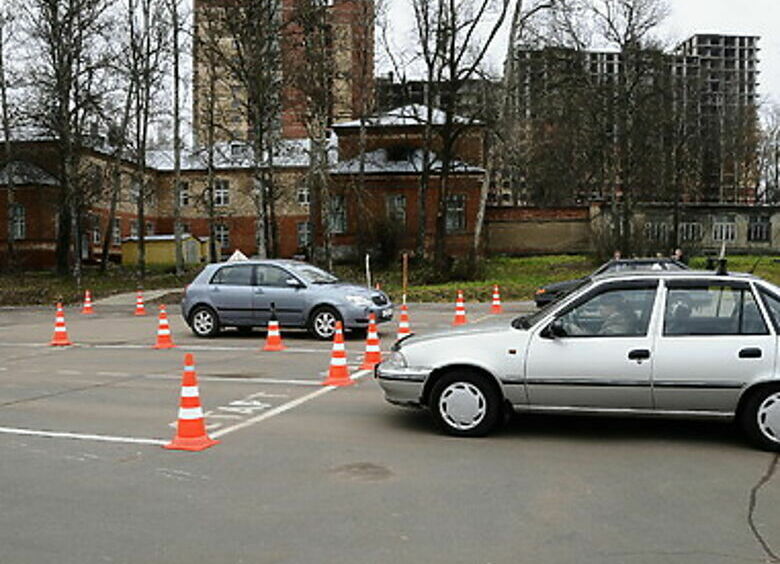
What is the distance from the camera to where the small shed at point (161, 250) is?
166ft

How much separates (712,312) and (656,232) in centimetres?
3591

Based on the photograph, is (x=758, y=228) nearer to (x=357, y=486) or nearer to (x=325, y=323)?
(x=325, y=323)

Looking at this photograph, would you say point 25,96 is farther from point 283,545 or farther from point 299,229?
point 283,545

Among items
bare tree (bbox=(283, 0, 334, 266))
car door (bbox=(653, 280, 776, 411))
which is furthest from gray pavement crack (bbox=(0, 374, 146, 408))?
bare tree (bbox=(283, 0, 334, 266))

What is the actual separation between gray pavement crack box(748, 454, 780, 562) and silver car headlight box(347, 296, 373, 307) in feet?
31.9

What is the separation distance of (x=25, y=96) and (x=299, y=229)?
78.9ft

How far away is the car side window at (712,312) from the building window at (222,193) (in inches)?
2186

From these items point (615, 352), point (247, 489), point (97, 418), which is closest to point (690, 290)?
point (615, 352)

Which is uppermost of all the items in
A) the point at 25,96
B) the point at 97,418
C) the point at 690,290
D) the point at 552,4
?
the point at 552,4

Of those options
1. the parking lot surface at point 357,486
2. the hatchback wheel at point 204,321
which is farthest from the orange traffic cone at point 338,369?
the hatchback wheel at point 204,321

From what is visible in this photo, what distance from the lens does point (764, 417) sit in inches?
261

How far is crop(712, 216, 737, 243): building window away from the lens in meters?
57.9

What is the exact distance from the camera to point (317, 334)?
51.0 feet

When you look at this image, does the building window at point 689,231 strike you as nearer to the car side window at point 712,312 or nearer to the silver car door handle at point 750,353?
the car side window at point 712,312
